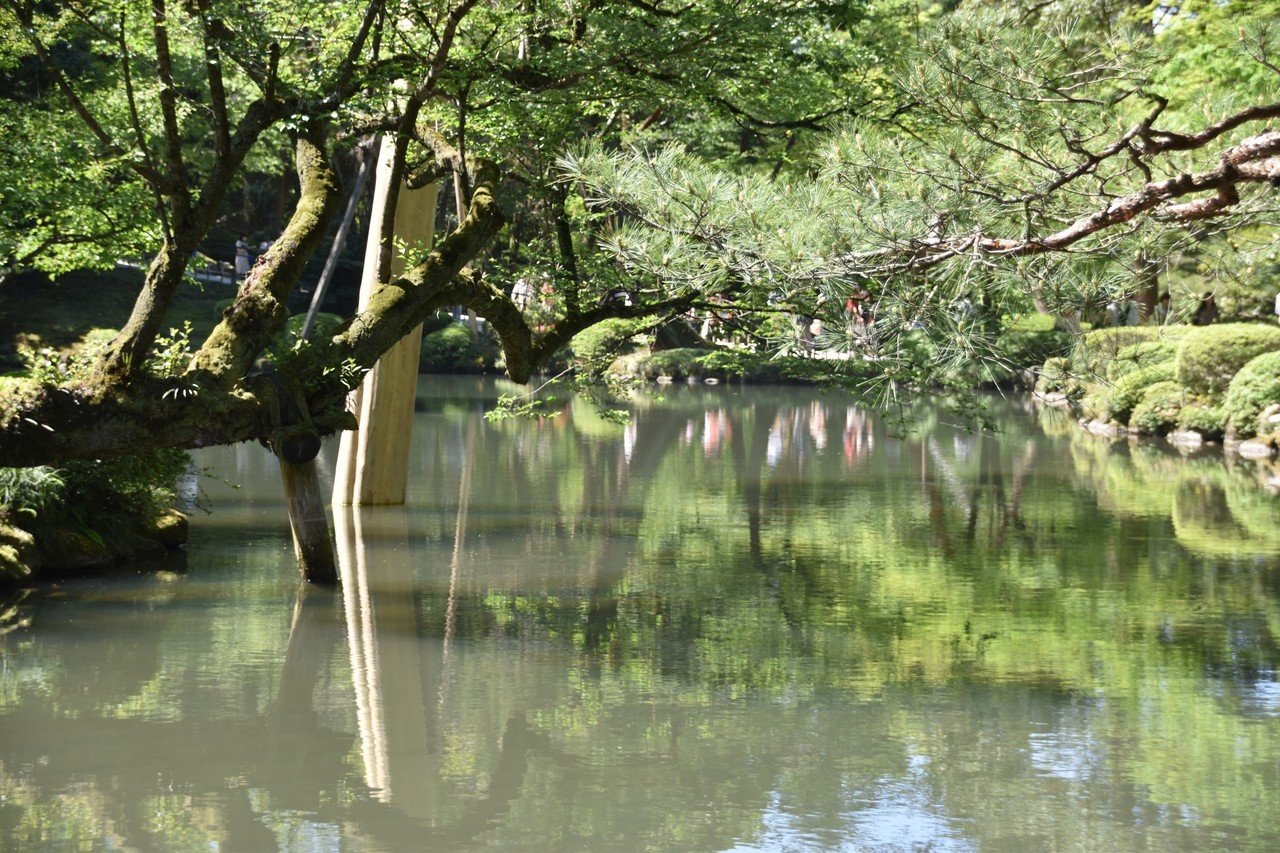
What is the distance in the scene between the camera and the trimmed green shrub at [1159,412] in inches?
921

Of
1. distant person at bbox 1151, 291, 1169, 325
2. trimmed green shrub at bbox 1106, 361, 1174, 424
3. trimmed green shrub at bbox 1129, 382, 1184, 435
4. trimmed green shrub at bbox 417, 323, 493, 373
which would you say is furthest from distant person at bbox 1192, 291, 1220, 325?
trimmed green shrub at bbox 417, 323, 493, 373

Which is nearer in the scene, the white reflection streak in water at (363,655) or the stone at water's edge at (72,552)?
the white reflection streak in water at (363,655)

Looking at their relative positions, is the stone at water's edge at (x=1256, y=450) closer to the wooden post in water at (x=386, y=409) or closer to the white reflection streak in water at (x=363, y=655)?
the wooden post in water at (x=386, y=409)

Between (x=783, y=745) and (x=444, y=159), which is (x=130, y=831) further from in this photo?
(x=444, y=159)

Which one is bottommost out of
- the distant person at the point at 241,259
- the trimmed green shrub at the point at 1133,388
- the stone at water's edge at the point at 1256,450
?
the stone at water's edge at the point at 1256,450

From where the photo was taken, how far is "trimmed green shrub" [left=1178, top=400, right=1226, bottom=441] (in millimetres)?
21969

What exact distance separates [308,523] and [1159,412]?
57.7 feet

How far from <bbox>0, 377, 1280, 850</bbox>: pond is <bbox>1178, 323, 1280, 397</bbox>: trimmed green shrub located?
8.69 meters

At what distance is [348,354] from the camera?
9.58 m

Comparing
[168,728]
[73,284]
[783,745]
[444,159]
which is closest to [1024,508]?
[444,159]

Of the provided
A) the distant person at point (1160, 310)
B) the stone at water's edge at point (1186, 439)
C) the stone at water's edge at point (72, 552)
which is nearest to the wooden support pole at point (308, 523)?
the stone at water's edge at point (72, 552)

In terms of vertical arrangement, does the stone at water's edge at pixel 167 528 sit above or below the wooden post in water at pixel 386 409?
below

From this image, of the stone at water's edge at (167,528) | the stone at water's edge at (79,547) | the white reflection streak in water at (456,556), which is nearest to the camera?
the white reflection streak in water at (456,556)

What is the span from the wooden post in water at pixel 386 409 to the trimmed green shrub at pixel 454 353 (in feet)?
73.3
